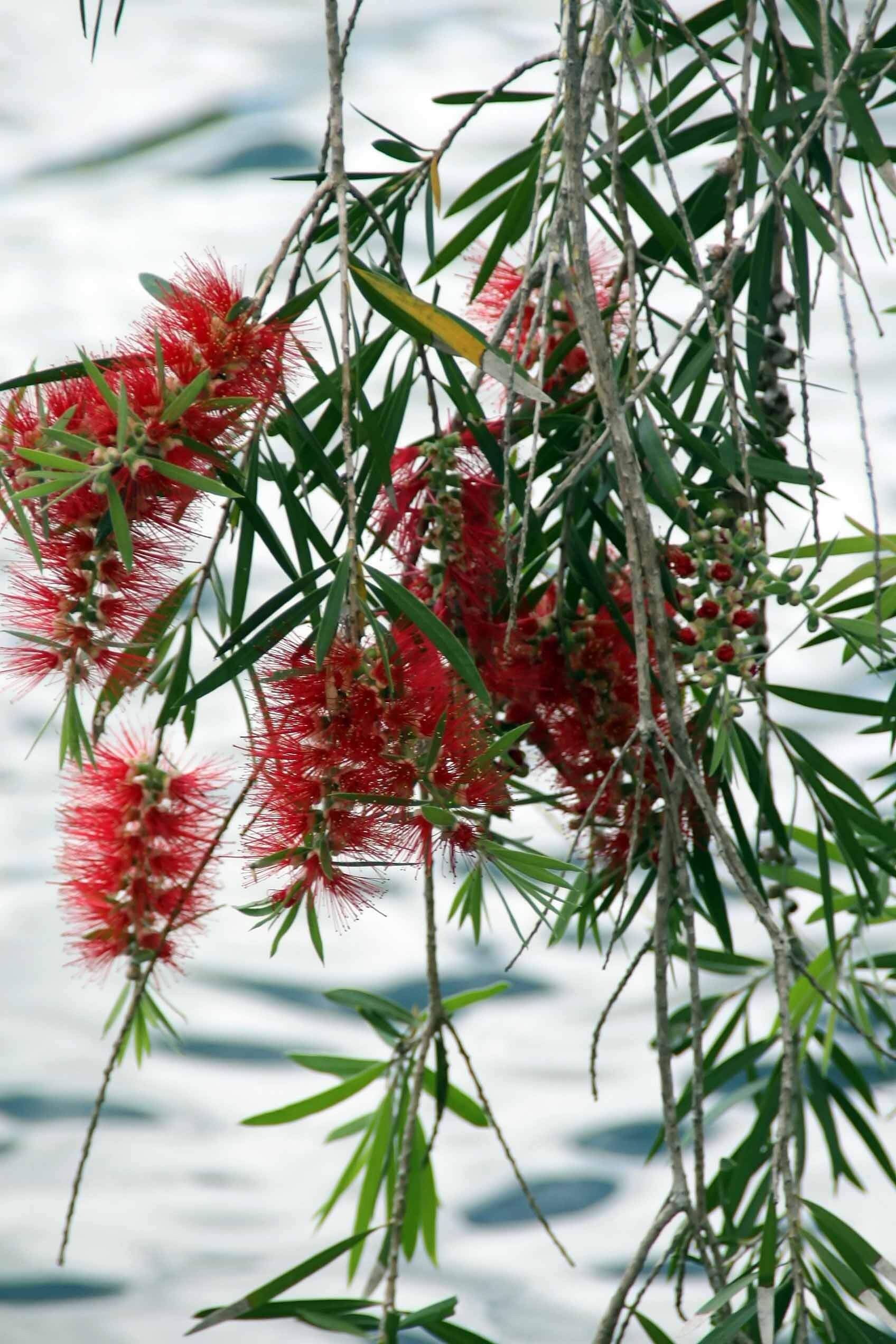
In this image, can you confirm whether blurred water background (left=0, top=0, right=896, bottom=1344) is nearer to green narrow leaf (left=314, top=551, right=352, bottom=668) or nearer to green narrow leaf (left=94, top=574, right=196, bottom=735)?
green narrow leaf (left=94, top=574, right=196, bottom=735)

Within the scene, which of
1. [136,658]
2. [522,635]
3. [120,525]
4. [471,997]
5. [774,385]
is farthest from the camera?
[471,997]

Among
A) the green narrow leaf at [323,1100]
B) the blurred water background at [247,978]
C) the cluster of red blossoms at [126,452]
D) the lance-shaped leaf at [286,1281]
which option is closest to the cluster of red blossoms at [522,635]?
the cluster of red blossoms at [126,452]

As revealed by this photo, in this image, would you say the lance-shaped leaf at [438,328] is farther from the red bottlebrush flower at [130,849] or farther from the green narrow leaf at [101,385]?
the red bottlebrush flower at [130,849]

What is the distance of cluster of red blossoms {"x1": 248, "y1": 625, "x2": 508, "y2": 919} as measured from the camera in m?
0.51

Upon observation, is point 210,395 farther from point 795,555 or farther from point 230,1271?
point 230,1271

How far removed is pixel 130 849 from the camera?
2.39 feet

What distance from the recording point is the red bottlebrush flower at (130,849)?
28.7 inches

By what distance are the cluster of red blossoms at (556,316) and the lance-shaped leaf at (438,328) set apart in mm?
104

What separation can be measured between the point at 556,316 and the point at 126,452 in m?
0.36

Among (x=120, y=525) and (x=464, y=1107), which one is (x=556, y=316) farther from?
(x=464, y=1107)

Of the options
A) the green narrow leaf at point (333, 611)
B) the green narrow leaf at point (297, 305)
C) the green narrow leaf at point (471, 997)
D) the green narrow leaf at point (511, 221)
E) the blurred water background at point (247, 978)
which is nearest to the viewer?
the green narrow leaf at point (333, 611)

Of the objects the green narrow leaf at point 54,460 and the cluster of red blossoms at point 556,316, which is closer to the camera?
the green narrow leaf at point 54,460

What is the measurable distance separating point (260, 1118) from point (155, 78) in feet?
4.99

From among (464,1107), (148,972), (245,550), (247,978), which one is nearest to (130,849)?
(148,972)
